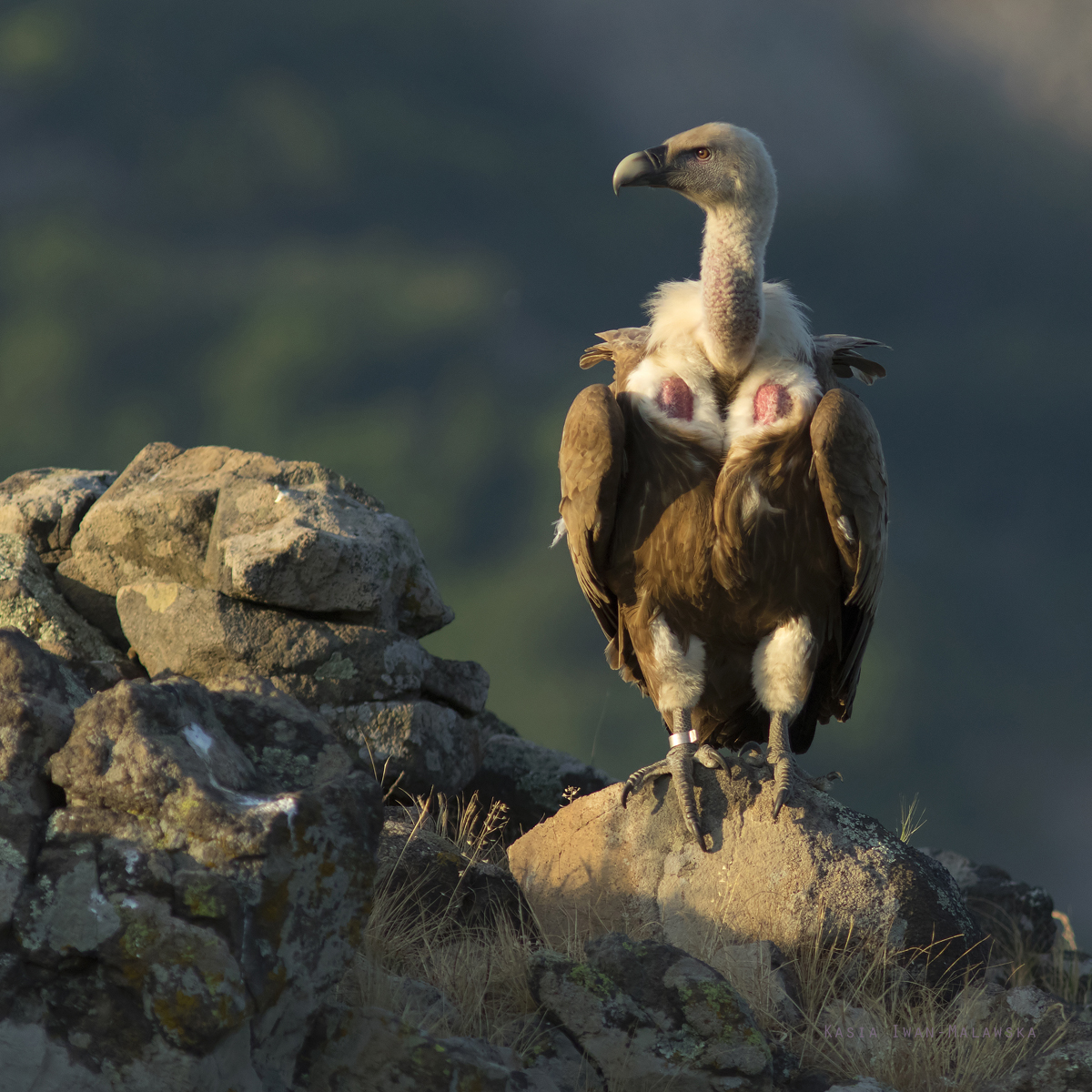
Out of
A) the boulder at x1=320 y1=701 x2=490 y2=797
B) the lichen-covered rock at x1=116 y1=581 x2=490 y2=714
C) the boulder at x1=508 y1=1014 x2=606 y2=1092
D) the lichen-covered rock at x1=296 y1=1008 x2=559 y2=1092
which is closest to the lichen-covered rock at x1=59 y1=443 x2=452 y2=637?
the lichen-covered rock at x1=116 y1=581 x2=490 y2=714

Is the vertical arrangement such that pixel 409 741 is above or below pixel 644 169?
below

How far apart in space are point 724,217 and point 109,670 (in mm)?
4672

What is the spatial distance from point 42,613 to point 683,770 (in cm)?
523

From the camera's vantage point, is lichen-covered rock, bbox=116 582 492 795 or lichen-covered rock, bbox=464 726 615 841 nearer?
lichen-covered rock, bbox=116 582 492 795

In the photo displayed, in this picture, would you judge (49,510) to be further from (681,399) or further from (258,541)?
(681,399)

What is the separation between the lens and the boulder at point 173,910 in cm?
254

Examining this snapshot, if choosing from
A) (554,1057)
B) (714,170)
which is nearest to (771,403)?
(714,170)

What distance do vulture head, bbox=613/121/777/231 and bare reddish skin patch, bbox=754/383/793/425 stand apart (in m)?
0.86

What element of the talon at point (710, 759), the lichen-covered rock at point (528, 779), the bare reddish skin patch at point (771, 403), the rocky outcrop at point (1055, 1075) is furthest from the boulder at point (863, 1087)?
the lichen-covered rock at point (528, 779)

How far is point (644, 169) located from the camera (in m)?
5.73

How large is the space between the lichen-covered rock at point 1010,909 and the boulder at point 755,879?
12.5 feet

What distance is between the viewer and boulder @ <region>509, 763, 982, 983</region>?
517cm

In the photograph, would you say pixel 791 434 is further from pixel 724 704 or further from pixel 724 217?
pixel 724 704

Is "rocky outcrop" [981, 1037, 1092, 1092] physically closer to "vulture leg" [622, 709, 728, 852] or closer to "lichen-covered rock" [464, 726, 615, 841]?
"vulture leg" [622, 709, 728, 852]
